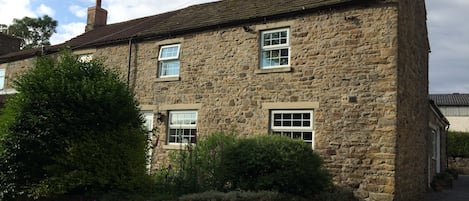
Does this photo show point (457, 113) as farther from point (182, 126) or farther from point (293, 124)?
point (182, 126)

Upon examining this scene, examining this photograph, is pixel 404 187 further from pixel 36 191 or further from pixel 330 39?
pixel 36 191

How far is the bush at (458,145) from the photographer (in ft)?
102

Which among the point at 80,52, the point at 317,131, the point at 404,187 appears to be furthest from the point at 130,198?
the point at 80,52

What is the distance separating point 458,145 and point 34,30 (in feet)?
128

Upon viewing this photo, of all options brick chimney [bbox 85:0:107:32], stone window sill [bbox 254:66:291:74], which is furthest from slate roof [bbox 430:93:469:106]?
stone window sill [bbox 254:66:291:74]

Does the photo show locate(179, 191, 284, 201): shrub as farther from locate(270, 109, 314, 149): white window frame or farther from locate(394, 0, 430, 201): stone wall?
locate(394, 0, 430, 201): stone wall

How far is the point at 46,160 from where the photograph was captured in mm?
9289

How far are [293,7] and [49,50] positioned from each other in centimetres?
1312

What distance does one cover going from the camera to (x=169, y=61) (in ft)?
Result: 55.0

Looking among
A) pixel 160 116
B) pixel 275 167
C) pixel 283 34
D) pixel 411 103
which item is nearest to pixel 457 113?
pixel 411 103

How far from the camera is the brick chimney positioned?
26123mm

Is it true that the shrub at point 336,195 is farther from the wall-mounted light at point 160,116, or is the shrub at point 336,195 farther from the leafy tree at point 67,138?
the wall-mounted light at point 160,116

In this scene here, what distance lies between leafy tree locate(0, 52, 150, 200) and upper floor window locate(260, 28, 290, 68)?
18.5 feet

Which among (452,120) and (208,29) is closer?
(208,29)
